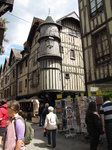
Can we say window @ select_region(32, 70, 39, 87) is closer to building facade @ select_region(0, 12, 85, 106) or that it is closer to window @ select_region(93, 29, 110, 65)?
building facade @ select_region(0, 12, 85, 106)

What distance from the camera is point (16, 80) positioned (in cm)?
2108

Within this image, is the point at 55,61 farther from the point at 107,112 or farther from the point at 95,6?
the point at 107,112

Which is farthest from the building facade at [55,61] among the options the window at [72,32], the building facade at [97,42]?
the building facade at [97,42]

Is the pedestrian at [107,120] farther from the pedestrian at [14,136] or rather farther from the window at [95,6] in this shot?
the window at [95,6]

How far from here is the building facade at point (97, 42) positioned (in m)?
6.97

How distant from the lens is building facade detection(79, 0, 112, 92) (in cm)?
697

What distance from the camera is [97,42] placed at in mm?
7887

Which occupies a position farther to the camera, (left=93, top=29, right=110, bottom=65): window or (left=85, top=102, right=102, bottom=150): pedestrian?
(left=93, top=29, right=110, bottom=65): window

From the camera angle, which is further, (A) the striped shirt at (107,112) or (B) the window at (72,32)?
(B) the window at (72,32)

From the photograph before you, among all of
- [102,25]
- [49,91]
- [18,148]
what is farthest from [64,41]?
[18,148]

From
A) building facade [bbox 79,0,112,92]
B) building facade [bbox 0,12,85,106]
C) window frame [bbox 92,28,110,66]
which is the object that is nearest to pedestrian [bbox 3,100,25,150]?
building facade [bbox 79,0,112,92]

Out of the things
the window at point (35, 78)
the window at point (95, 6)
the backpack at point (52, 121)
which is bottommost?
the backpack at point (52, 121)

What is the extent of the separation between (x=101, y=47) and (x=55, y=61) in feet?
19.9

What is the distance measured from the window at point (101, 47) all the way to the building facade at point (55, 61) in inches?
154
